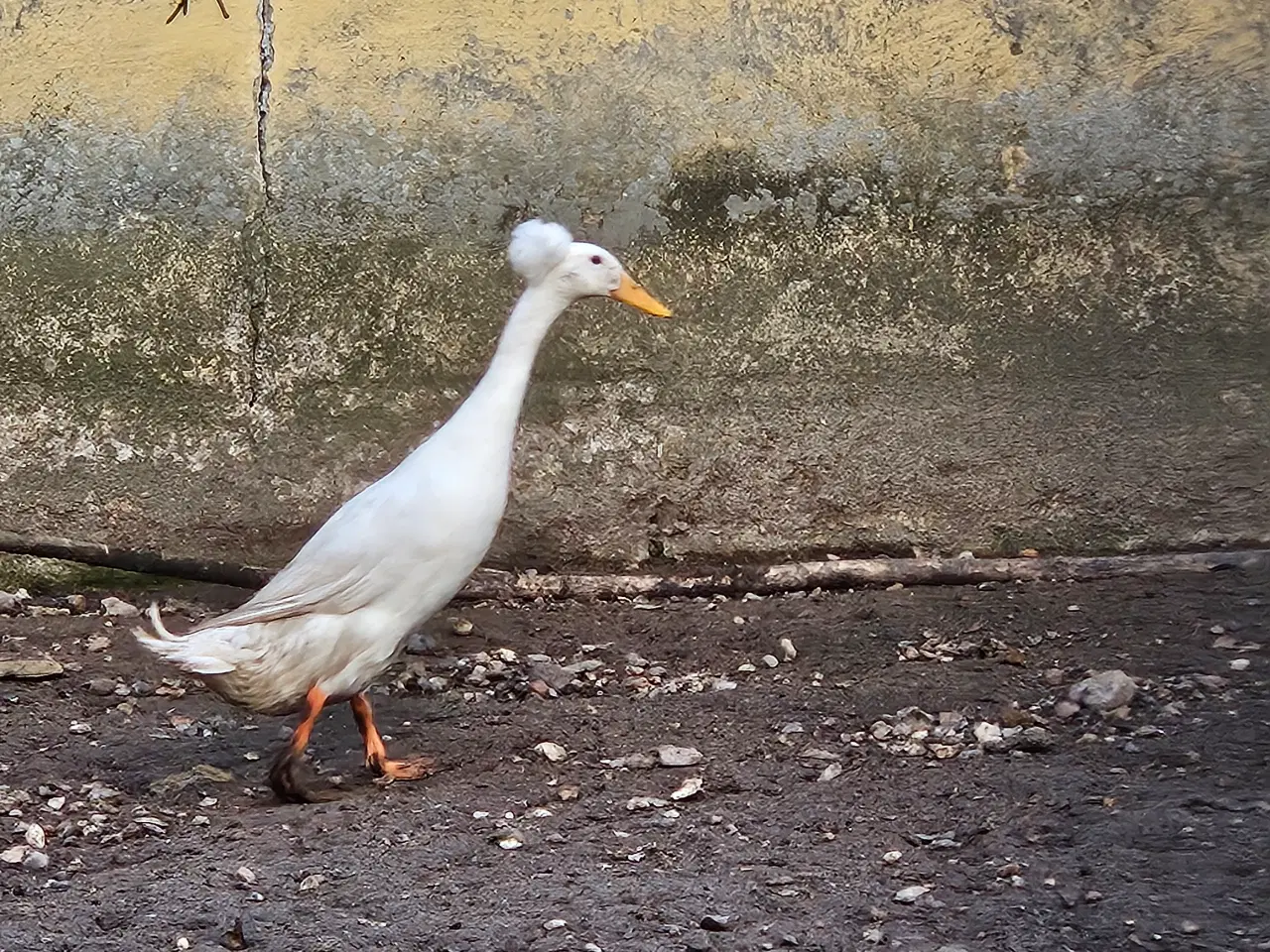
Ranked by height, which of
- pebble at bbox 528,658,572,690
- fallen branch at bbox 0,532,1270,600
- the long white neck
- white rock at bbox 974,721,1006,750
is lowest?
pebble at bbox 528,658,572,690

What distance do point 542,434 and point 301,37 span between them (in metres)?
1.15

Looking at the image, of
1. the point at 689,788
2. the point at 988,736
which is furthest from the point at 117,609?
the point at 988,736

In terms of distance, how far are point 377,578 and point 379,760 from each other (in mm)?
372

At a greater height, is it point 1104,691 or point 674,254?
point 674,254

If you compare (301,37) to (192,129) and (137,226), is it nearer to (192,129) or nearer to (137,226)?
(192,129)

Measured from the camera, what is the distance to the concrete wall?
379 cm

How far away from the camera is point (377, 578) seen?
2.94 metres

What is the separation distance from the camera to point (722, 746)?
3.12 metres

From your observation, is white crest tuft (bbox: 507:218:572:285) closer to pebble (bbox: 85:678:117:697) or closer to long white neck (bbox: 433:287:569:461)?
long white neck (bbox: 433:287:569:461)

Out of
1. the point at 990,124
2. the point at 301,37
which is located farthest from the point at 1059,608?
the point at 301,37

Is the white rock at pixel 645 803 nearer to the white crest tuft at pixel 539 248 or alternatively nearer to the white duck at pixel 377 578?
the white duck at pixel 377 578

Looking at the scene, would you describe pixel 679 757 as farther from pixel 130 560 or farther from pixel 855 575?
pixel 130 560

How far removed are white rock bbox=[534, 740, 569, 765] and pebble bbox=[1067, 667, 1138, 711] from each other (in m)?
1.04

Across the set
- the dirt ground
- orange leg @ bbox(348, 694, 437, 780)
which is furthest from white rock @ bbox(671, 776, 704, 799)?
orange leg @ bbox(348, 694, 437, 780)
